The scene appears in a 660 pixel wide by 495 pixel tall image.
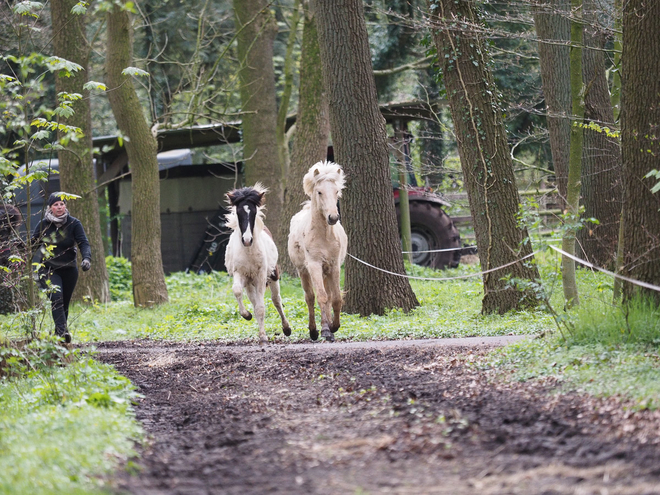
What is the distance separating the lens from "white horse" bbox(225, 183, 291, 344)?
1095cm

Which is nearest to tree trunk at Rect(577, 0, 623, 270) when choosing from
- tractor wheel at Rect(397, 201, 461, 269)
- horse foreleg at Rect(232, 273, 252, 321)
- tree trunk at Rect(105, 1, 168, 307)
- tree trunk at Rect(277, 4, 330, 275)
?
tractor wheel at Rect(397, 201, 461, 269)

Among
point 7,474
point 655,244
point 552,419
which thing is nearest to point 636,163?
point 655,244

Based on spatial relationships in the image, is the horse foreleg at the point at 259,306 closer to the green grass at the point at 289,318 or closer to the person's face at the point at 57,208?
the green grass at the point at 289,318

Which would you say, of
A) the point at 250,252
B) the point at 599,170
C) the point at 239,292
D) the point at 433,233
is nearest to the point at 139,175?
the point at 250,252

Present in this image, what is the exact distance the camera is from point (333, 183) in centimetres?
1030

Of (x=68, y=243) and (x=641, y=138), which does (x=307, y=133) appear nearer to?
(x=68, y=243)

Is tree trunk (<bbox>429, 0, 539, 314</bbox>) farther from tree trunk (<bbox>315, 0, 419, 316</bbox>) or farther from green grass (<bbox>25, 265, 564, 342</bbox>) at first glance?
tree trunk (<bbox>315, 0, 419, 316</bbox>)

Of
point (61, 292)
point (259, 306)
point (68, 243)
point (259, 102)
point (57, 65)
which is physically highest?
point (259, 102)

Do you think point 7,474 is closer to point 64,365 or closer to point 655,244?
point 64,365

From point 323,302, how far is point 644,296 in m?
4.62

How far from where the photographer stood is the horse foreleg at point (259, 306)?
11234mm

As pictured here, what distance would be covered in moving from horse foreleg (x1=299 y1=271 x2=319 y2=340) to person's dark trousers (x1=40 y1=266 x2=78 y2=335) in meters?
3.31

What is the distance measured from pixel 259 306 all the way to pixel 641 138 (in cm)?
602

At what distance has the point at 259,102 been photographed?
20047mm
